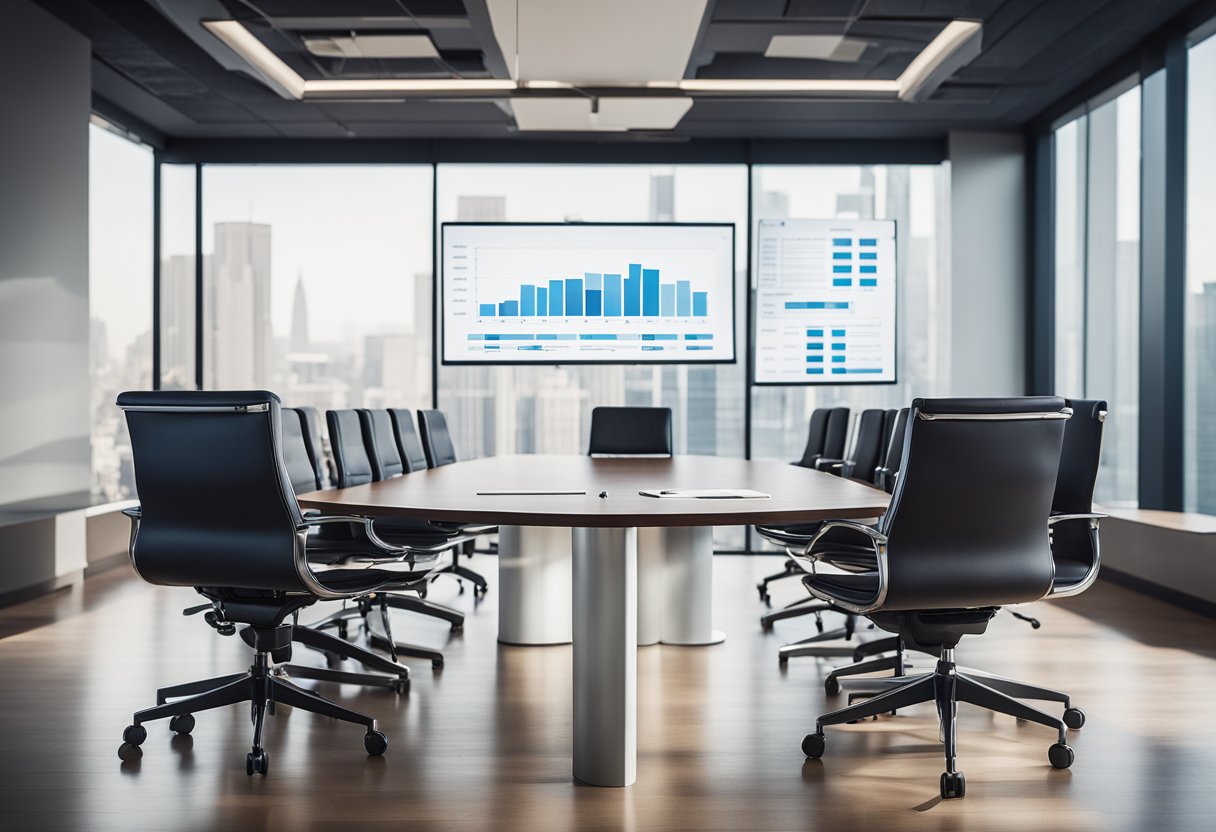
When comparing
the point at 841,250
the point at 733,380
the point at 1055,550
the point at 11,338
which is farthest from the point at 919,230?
the point at 11,338

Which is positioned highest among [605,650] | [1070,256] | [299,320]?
[1070,256]

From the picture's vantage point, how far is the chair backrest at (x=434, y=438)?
585cm

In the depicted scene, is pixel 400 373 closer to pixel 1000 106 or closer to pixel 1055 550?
pixel 1000 106

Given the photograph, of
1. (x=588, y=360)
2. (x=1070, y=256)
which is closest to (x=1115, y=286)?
(x=1070, y=256)

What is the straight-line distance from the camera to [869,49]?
584 centimetres

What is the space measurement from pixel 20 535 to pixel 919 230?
21.8 feet

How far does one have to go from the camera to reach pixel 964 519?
2.61 metres

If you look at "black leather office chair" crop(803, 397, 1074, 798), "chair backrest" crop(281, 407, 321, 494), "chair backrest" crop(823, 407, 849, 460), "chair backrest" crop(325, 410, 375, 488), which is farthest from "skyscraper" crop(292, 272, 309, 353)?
"black leather office chair" crop(803, 397, 1074, 798)

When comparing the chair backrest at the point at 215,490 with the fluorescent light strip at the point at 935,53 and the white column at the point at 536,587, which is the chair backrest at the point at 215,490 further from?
the fluorescent light strip at the point at 935,53

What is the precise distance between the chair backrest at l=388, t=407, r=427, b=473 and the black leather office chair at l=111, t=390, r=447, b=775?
2.32 m

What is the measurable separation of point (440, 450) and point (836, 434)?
8.00 feet

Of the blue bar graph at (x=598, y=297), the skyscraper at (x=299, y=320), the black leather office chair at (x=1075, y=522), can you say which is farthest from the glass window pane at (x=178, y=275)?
the black leather office chair at (x=1075, y=522)

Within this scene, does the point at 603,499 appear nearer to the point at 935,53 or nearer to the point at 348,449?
the point at 348,449

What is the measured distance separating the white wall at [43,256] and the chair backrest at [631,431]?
10.8ft
